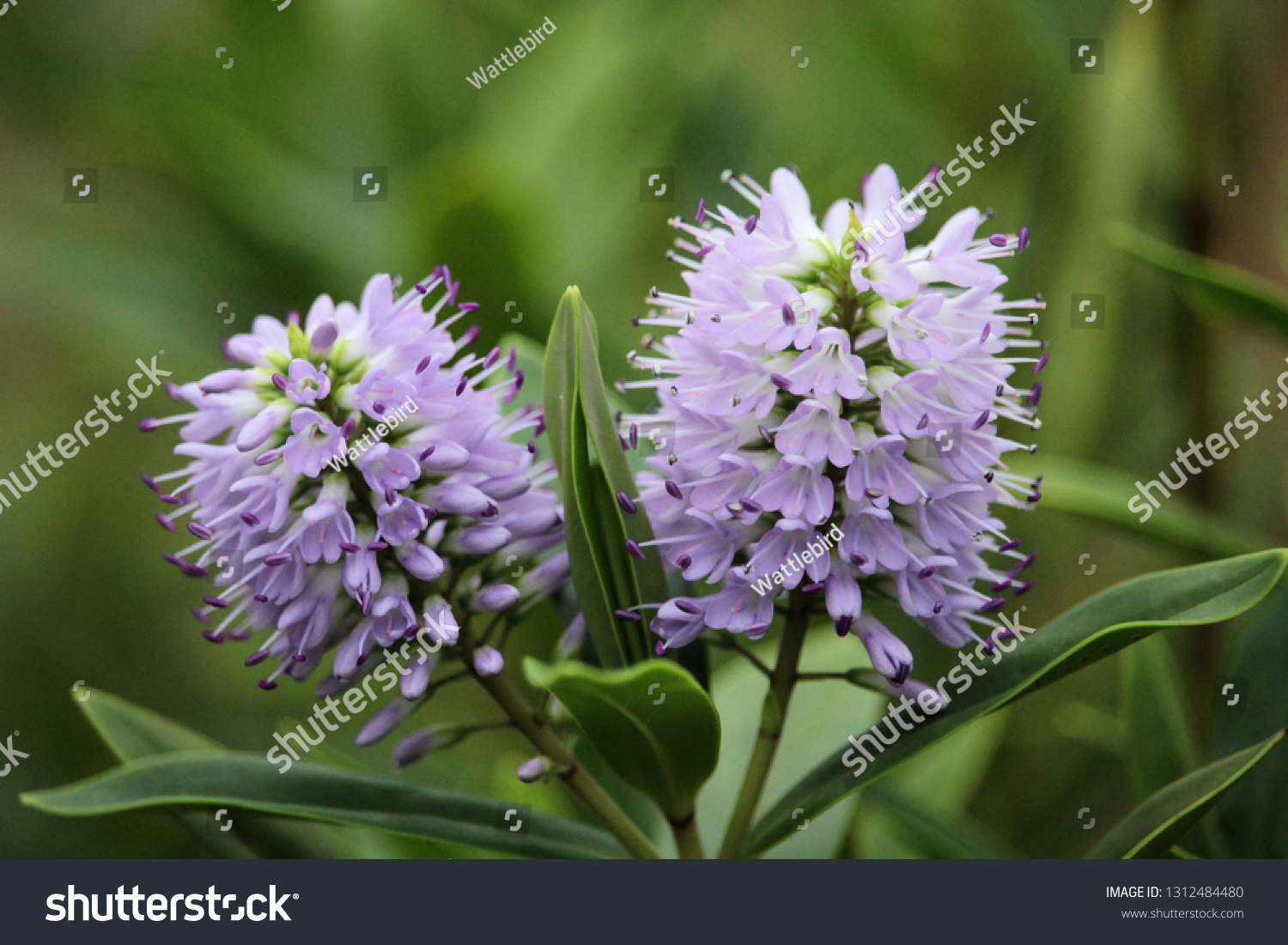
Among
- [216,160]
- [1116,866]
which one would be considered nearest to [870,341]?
[1116,866]

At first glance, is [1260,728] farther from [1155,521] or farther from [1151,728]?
[1155,521]

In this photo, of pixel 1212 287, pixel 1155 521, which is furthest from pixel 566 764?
pixel 1212 287

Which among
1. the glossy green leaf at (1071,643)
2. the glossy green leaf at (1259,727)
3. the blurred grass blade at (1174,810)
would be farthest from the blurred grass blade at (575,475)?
the glossy green leaf at (1259,727)

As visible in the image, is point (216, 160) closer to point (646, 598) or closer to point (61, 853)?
point (61, 853)

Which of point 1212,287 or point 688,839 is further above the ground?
point 1212,287

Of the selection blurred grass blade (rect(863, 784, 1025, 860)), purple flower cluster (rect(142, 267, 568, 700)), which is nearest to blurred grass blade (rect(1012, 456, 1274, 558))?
blurred grass blade (rect(863, 784, 1025, 860))

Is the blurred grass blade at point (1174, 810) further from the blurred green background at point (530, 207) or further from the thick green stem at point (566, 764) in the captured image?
the blurred green background at point (530, 207)

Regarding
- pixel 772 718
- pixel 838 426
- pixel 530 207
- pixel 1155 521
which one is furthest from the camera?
pixel 530 207

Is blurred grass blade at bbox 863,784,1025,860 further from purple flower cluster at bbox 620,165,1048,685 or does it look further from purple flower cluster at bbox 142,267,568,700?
purple flower cluster at bbox 142,267,568,700
